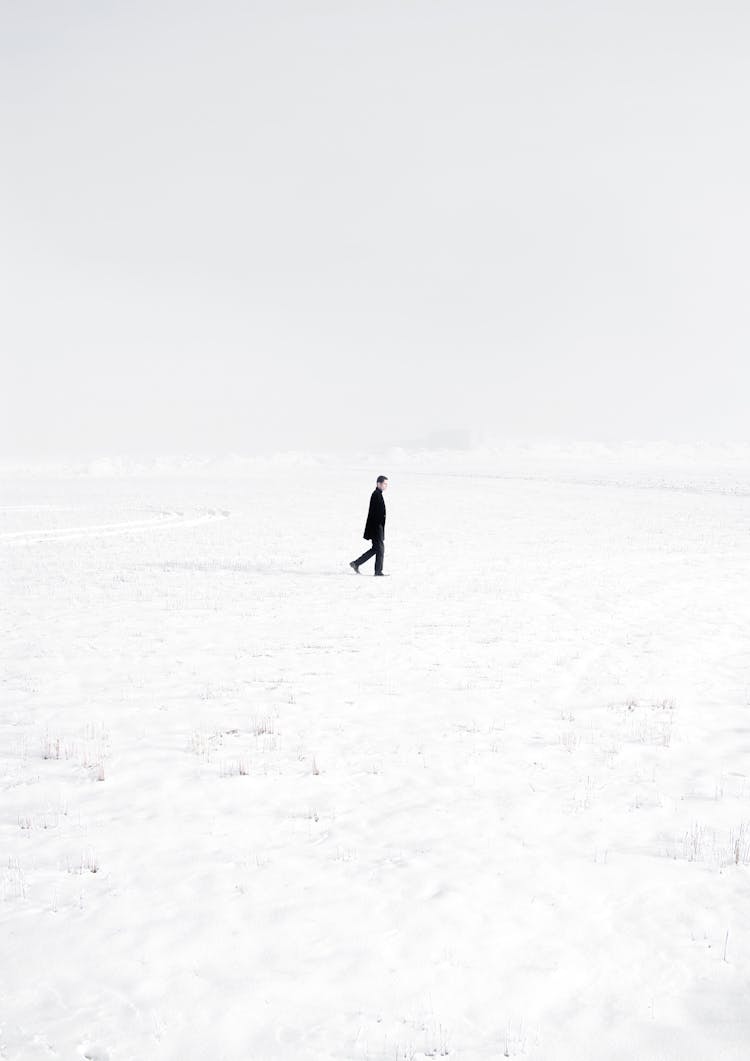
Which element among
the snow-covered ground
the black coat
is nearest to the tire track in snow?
the snow-covered ground

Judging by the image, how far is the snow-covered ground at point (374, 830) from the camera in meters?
4.84

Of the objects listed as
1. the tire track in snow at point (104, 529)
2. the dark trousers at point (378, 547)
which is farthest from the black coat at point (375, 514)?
the tire track in snow at point (104, 529)

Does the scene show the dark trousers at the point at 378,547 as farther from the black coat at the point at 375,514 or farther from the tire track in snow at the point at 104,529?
the tire track in snow at the point at 104,529

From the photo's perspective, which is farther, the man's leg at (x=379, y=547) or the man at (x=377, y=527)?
the man's leg at (x=379, y=547)

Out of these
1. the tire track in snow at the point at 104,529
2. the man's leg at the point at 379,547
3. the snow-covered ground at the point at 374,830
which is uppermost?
the man's leg at the point at 379,547

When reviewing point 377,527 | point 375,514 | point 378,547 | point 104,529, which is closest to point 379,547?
point 378,547

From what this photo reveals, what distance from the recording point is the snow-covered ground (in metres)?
4.84

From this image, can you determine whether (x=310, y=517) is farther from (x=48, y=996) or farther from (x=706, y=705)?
(x=48, y=996)

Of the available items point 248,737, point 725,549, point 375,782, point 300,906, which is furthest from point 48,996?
point 725,549

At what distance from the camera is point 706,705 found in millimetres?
10891

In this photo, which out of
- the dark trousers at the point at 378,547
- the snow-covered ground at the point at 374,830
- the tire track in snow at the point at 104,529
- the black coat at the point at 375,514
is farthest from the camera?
the tire track in snow at the point at 104,529

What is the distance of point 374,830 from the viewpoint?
284 inches

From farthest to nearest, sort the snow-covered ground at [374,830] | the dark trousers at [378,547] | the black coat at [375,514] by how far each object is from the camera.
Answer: the dark trousers at [378,547]
the black coat at [375,514]
the snow-covered ground at [374,830]

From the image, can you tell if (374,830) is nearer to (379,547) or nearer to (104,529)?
(379,547)
